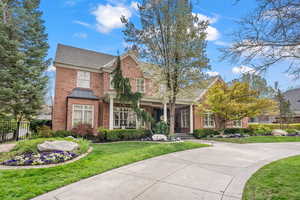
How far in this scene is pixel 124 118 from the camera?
49.4 feet

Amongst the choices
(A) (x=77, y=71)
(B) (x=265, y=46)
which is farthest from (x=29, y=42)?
(B) (x=265, y=46)

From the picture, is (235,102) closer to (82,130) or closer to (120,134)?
(120,134)

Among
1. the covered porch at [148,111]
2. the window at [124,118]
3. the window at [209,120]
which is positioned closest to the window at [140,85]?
the covered porch at [148,111]

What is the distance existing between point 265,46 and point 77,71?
13731mm

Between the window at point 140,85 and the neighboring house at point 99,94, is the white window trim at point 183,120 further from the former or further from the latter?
the window at point 140,85

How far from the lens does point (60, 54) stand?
1458 centimetres

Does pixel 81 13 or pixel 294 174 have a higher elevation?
pixel 81 13

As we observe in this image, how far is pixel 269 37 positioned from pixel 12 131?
48.6 feet

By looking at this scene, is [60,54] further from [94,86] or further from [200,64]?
[200,64]

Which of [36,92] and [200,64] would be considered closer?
[200,64]

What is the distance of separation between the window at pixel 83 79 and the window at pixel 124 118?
133 inches

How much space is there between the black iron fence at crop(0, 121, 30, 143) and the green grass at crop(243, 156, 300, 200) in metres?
13.5

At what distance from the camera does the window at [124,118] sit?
1472 centimetres

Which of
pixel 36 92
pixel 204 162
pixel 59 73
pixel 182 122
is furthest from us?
pixel 182 122
